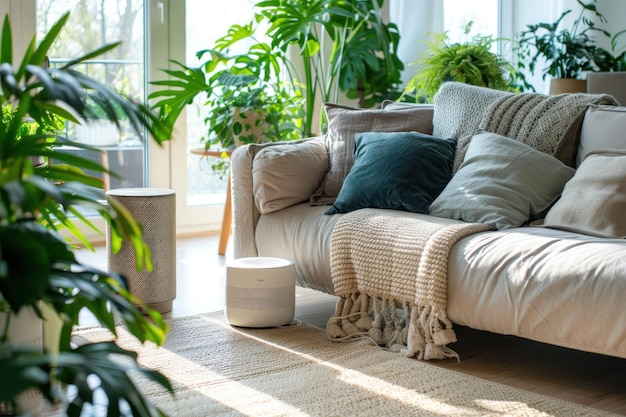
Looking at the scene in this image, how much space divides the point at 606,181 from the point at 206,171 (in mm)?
2906

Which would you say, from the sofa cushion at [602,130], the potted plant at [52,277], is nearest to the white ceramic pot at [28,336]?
the potted plant at [52,277]

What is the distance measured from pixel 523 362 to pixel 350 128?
1154 mm

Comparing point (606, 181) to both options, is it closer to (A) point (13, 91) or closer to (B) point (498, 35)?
(A) point (13, 91)

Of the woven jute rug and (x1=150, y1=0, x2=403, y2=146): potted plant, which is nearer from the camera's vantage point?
the woven jute rug

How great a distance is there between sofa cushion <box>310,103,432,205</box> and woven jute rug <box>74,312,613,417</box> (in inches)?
24.2

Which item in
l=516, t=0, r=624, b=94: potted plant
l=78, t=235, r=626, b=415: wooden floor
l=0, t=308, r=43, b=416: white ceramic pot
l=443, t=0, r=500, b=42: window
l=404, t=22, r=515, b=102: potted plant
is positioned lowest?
l=78, t=235, r=626, b=415: wooden floor

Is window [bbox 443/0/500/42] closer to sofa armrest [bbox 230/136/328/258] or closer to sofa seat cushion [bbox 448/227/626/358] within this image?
sofa armrest [bbox 230/136/328/258]

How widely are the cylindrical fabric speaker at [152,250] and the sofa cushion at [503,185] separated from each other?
0.93 metres

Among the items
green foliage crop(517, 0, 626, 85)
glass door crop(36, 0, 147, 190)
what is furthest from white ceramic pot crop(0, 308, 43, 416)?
green foliage crop(517, 0, 626, 85)

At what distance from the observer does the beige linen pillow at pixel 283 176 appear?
10.3ft

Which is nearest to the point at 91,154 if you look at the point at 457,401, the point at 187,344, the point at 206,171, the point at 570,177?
the point at 206,171

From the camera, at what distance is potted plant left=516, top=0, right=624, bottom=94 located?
561 cm

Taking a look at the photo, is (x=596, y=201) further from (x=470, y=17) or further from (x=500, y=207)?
(x=470, y=17)

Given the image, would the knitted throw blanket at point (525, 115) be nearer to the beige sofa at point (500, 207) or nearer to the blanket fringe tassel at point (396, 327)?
the beige sofa at point (500, 207)
